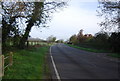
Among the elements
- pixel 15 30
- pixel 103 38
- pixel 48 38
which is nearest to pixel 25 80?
pixel 15 30

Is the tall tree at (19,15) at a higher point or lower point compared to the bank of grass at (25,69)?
higher

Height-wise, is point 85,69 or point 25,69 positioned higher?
point 25,69

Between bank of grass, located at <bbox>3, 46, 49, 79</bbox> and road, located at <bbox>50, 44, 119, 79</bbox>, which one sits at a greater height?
bank of grass, located at <bbox>3, 46, 49, 79</bbox>

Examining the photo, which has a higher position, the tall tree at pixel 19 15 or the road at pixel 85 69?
the tall tree at pixel 19 15

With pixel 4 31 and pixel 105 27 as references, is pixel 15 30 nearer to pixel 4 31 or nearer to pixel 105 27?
pixel 4 31

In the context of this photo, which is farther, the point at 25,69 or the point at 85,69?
the point at 85,69

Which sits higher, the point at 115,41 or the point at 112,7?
the point at 112,7

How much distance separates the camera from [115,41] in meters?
37.0

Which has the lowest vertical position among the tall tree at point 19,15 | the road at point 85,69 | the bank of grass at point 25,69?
the road at point 85,69

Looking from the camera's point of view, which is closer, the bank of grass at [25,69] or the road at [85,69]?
the bank of grass at [25,69]

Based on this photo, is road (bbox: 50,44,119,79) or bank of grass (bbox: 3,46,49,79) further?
road (bbox: 50,44,119,79)

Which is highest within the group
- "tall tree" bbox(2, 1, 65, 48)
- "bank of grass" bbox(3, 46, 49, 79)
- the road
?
"tall tree" bbox(2, 1, 65, 48)

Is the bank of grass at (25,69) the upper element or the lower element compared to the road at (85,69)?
upper

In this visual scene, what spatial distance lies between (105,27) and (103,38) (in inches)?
843
